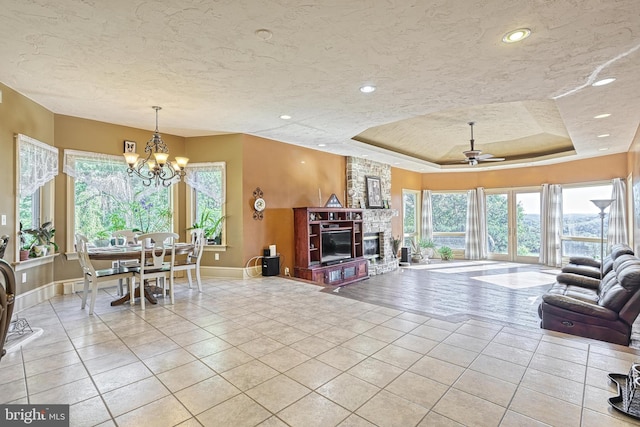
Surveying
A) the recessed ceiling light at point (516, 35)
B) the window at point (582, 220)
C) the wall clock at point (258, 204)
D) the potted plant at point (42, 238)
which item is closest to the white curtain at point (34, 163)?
the potted plant at point (42, 238)

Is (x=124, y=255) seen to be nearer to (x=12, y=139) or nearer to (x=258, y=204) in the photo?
(x=12, y=139)

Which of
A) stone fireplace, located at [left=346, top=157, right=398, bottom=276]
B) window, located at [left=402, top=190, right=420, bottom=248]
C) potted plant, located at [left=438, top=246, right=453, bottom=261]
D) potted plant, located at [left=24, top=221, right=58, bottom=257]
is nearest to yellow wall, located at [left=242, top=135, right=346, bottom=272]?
stone fireplace, located at [left=346, top=157, right=398, bottom=276]

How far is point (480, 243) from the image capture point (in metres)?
9.77

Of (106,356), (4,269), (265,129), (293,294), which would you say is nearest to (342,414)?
(4,269)

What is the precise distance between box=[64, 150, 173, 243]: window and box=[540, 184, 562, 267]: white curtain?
9340 mm

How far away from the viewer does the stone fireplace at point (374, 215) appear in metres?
8.05

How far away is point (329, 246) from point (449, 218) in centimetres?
549

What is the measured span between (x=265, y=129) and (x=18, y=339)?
13.8 ft

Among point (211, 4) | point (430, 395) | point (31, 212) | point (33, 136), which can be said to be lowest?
point (430, 395)

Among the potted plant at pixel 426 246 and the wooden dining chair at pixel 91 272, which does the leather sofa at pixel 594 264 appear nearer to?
the potted plant at pixel 426 246

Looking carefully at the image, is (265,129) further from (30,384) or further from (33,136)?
(30,384)

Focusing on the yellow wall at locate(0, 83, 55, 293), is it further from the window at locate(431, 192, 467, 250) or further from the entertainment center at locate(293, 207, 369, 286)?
the window at locate(431, 192, 467, 250)

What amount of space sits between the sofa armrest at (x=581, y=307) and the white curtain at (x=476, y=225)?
6.70 metres

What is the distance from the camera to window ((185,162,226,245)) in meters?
5.99
